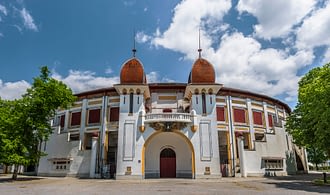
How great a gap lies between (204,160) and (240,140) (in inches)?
224

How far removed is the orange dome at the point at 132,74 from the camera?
2409cm

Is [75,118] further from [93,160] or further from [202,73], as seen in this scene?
[202,73]

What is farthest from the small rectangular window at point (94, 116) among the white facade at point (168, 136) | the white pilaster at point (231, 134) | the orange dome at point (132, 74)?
the white pilaster at point (231, 134)

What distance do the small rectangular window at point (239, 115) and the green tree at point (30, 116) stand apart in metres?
18.6

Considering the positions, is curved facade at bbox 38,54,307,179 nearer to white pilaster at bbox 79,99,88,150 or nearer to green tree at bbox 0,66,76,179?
white pilaster at bbox 79,99,88,150

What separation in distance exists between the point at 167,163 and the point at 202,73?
32.1 ft

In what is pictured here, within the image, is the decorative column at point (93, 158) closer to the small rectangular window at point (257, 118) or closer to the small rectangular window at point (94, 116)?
the small rectangular window at point (94, 116)

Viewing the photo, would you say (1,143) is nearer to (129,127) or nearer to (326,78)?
(129,127)

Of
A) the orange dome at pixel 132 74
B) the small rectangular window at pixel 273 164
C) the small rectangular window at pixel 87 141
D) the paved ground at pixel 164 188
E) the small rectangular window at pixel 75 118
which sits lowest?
the paved ground at pixel 164 188

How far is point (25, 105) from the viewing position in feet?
71.1

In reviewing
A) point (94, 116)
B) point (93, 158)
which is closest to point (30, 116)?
point (93, 158)

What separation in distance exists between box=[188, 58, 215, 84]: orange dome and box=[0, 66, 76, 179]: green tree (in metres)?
12.3

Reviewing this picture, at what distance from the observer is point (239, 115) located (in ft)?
95.7

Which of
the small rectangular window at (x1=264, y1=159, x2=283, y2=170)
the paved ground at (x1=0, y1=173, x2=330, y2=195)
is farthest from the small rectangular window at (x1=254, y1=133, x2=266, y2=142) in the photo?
the paved ground at (x1=0, y1=173, x2=330, y2=195)
